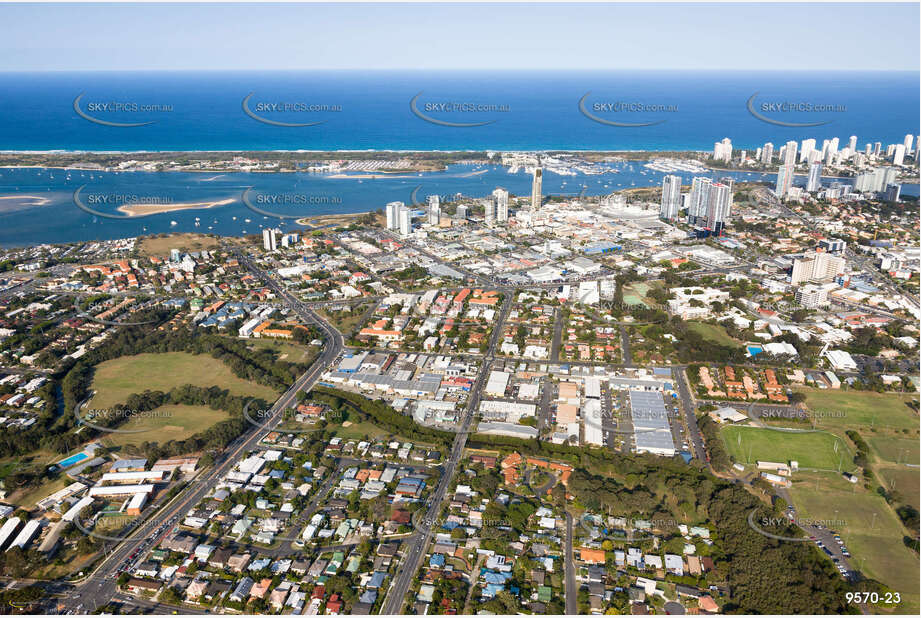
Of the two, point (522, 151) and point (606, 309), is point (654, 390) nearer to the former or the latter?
point (606, 309)

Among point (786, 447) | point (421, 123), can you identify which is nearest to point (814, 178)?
point (786, 447)

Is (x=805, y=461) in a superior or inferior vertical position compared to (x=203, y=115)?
inferior

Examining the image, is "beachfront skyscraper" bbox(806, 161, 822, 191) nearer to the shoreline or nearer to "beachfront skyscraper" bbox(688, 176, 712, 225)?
"beachfront skyscraper" bbox(688, 176, 712, 225)

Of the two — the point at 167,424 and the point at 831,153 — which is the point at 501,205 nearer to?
the point at 167,424

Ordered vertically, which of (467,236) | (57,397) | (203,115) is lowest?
(57,397)

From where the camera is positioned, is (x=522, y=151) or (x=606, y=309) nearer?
(x=606, y=309)

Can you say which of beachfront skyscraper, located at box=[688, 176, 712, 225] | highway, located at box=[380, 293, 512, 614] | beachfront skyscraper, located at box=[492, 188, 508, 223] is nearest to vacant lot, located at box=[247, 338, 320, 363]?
highway, located at box=[380, 293, 512, 614]

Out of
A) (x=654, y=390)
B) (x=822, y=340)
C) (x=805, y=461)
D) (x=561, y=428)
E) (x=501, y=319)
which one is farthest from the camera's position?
(x=501, y=319)

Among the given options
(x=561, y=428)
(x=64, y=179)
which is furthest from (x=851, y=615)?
(x=64, y=179)
